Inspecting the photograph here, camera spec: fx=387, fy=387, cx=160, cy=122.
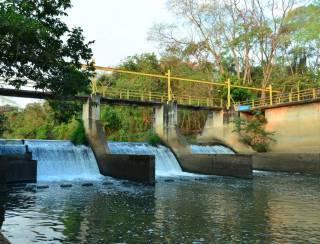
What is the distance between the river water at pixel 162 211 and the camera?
26.9ft

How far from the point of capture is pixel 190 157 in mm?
24625

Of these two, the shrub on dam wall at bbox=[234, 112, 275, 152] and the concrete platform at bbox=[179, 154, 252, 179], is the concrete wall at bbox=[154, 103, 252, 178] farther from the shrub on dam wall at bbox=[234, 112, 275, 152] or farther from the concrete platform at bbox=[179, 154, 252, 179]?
the shrub on dam wall at bbox=[234, 112, 275, 152]

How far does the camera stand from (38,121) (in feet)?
149

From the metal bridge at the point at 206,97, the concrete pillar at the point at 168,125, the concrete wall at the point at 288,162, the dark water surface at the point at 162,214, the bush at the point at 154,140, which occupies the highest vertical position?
the metal bridge at the point at 206,97

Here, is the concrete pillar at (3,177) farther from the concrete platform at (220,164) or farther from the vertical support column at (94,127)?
the concrete platform at (220,164)

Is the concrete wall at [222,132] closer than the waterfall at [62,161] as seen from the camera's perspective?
No

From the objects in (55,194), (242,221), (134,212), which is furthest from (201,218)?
(55,194)

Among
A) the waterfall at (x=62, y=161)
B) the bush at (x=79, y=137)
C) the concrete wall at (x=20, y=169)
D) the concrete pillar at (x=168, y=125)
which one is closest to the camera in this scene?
the concrete wall at (x=20, y=169)

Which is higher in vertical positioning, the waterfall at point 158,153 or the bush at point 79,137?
the bush at point 79,137

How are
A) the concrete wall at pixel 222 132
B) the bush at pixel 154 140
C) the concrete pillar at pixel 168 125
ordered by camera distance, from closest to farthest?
the concrete pillar at pixel 168 125
the bush at pixel 154 140
the concrete wall at pixel 222 132

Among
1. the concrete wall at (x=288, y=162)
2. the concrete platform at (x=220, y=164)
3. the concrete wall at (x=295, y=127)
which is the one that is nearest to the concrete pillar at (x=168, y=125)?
the concrete platform at (x=220, y=164)

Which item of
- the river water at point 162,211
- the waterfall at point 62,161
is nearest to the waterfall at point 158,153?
the waterfall at point 62,161

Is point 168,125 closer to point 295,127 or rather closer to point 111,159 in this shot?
point 111,159

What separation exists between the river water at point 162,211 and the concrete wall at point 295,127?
320 inches
